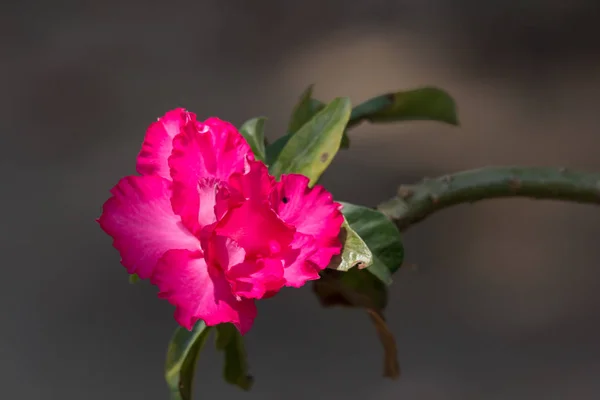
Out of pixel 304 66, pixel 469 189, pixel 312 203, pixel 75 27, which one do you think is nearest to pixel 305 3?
pixel 304 66

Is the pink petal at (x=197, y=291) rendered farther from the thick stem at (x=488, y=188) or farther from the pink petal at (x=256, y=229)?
the thick stem at (x=488, y=188)

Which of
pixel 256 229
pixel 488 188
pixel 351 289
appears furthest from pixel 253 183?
pixel 488 188

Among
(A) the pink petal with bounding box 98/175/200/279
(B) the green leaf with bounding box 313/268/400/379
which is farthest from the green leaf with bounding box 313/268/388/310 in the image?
(A) the pink petal with bounding box 98/175/200/279

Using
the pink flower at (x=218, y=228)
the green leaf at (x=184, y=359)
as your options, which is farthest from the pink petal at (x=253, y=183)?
the green leaf at (x=184, y=359)

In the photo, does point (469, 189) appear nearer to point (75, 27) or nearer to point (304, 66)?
point (304, 66)

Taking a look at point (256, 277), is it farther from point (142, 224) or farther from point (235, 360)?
point (235, 360)

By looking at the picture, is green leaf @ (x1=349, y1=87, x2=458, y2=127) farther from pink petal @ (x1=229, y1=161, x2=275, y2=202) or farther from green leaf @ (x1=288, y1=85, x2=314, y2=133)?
pink petal @ (x1=229, y1=161, x2=275, y2=202)
